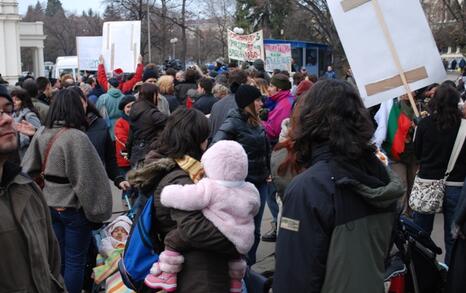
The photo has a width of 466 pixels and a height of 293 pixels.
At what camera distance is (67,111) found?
463cm

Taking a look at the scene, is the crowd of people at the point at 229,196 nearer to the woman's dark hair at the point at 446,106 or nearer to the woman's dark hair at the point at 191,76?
the woman's dark hair at the point at 446,106

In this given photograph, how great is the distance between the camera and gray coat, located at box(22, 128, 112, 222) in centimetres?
446

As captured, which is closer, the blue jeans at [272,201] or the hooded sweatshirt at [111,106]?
the blue jeans at [272,201]

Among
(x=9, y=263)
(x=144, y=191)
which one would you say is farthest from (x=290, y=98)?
(x=9, y=263)

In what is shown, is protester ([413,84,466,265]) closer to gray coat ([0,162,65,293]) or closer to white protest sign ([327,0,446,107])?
white protest sign ([327,0,446,107])

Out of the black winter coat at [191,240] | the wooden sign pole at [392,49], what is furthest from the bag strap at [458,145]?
the black winter coat at [191,240]

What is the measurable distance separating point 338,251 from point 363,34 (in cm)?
346

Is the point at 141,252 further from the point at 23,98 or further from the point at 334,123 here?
the point at 23,98

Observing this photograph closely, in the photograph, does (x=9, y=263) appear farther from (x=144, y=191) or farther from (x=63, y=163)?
(x=63, y=163)

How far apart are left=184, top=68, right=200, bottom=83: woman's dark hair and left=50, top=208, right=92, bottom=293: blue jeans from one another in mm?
6668

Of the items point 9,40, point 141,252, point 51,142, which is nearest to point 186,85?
point 51,142

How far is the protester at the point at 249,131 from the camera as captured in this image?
5.51 m

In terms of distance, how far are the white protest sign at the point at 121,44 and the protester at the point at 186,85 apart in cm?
195

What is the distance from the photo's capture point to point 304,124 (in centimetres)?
261
